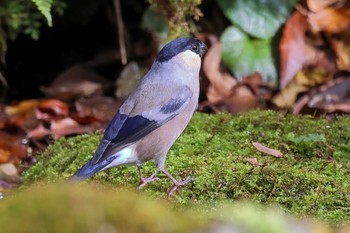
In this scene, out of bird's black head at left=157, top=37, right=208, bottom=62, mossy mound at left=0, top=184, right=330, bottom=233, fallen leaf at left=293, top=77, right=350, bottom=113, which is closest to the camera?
mossy mound at left=0, top=184, right=330, bottom=233

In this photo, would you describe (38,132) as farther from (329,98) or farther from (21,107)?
(329,98)

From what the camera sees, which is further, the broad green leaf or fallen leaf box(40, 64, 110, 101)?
fallen leaf box(40, 64, 110, 101)

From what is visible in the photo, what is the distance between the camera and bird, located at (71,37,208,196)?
4.54 meters

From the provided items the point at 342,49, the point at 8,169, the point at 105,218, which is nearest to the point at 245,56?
the point at 342,49

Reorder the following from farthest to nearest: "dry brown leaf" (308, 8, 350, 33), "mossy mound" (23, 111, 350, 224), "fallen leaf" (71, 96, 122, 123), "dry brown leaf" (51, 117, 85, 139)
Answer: "dry brown leaf" (308, 8, 350, 33), "fallen leaf" (71, 96, 122, 123), "dry brown leaf" (51, 117, 85, 139), "mossy mound" (23, 111, 350, 224)

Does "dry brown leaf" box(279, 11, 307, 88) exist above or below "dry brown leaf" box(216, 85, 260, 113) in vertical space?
above

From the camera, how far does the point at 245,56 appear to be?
7.23 meters

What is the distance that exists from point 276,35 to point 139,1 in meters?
1.64

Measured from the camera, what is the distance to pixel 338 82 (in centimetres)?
719

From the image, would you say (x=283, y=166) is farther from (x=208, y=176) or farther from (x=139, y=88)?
(x=139, y=88)

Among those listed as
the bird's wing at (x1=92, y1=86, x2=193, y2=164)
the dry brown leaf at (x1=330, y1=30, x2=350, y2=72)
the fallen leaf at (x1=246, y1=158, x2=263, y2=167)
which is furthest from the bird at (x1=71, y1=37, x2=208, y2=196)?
the dry brown leaf at (x1=330, y1=30, x2=350, y2=72)

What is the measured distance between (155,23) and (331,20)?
171 cm

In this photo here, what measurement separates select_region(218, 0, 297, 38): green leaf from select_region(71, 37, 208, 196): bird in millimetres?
2195

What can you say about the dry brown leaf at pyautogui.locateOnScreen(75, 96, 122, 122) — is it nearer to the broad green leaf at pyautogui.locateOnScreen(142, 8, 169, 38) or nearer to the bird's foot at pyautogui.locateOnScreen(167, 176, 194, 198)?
the broad green leaf at pyautogui.locateOnScreen(142, 8, 169, 38)
